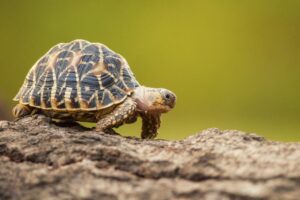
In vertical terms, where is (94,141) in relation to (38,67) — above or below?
below

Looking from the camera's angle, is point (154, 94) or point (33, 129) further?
point (154, 94)

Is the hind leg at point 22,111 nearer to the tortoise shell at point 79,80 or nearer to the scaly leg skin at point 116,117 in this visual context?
the tortoise shell at point 79,80

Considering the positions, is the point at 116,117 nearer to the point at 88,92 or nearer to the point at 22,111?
the point at 88,92

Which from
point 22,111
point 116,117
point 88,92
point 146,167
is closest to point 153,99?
point 116,117

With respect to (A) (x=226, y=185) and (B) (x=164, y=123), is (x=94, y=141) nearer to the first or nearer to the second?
(A) (x=226, y=185)

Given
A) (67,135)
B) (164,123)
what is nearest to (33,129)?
(67,135)

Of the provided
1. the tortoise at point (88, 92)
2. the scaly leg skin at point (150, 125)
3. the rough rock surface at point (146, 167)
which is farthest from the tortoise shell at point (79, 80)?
the rough rock surface at point (146, 167)

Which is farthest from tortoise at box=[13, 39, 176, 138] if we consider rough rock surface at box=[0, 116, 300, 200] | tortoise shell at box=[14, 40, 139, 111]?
rough rock surface at box=[0, 116, 300, 200]

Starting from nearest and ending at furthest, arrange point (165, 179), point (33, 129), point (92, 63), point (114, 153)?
point (165, 179), point (114, 153), point (33, 129), point (92, 63)
